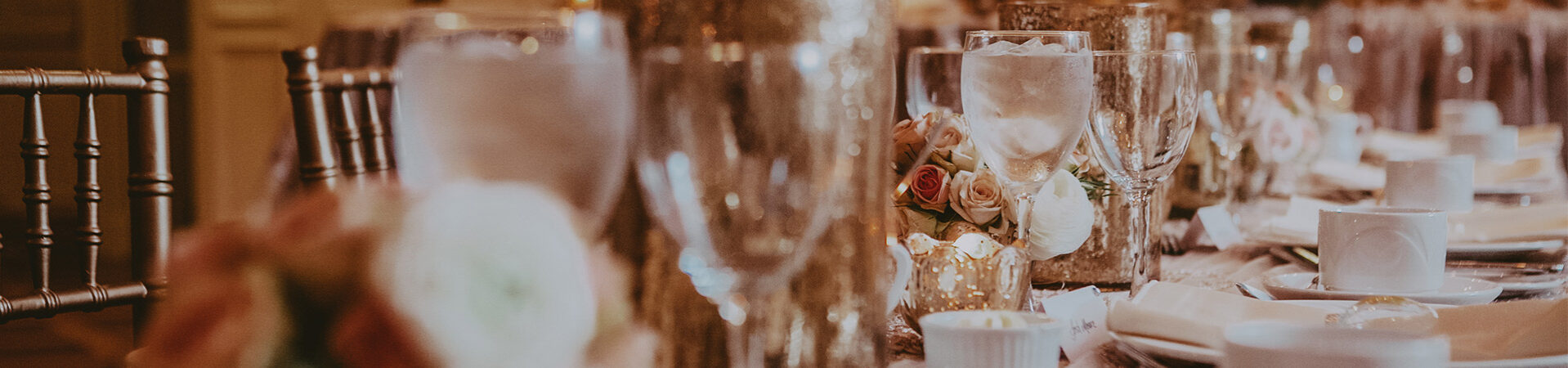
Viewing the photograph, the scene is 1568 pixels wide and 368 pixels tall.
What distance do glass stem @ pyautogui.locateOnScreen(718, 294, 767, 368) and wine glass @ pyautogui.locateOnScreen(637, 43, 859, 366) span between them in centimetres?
3

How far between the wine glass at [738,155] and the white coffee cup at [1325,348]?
0.53 feet

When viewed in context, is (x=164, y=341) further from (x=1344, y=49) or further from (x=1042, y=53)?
(x=1344, y=49)

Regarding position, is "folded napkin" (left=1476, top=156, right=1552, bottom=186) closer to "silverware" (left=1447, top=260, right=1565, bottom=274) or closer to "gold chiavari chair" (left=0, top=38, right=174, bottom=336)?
"silverware" (left=1447, top=260, right=1565, bottom=274)

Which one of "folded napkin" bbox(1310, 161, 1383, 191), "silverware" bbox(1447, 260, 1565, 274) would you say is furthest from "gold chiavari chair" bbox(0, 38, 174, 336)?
"folded napkin" bbox(1310, 161, 1383, 191)

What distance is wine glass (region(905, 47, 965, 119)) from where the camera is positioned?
0.90 metres

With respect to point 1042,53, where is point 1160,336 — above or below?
below

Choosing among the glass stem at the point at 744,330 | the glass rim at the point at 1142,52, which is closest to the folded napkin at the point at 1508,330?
the glass rim at the point at 1142,52

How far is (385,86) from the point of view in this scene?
1.40m

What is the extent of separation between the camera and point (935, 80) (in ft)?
3.00

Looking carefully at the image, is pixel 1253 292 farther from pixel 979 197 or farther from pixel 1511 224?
pixel 1511 224

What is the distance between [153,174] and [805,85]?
0.78 m

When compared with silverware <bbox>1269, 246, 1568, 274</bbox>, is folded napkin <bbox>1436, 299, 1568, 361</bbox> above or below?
above

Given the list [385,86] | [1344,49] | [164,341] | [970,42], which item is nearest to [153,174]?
[385,86]

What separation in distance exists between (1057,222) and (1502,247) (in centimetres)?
49
